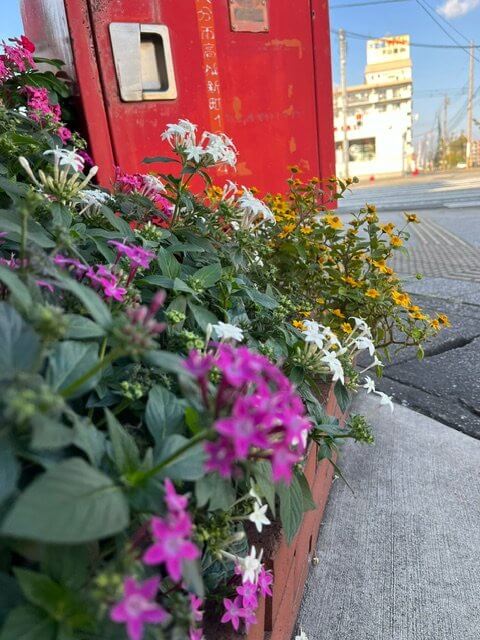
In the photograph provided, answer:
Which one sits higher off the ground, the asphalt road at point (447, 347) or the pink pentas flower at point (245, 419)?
the pink pentas flower at point (245, 419)

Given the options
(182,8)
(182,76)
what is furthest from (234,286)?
(182,8)

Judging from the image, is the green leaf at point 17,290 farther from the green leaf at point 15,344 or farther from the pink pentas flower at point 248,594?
the pink pentas flower at point 248,594

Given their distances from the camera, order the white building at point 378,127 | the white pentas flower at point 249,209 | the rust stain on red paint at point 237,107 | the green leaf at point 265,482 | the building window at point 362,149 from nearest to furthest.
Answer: the green leaf at point 265,482, the white pentas flower at point 249,209, the rust stain on red paint at point 237,107, the white building at point 378,127, the building window at point 362,149

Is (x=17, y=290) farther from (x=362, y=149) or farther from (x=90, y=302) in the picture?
(x=362, y=149)

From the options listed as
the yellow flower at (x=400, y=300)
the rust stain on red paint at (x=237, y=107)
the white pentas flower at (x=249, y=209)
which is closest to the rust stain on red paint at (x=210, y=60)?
the rust stain on red paint at (x=237, y=107)

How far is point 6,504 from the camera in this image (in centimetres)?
62

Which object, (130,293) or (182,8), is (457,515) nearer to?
(130,293)

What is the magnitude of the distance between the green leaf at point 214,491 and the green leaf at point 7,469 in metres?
0.24

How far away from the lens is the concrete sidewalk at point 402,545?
1271 mm

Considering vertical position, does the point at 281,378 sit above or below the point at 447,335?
above

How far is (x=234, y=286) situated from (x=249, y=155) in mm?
1886

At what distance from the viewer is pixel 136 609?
415mm

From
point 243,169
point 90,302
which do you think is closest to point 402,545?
point 90,302

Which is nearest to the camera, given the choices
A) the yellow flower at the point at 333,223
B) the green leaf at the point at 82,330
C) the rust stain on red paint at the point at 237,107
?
the green leaf at the point at 82,330
